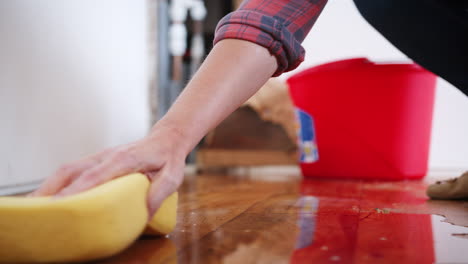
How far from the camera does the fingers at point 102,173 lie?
42 cm

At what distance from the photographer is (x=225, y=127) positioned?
1.84 m

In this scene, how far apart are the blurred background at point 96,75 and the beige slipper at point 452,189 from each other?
822 millimetres

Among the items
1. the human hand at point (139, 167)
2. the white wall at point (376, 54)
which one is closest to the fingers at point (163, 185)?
the human hand at point (139, 167)

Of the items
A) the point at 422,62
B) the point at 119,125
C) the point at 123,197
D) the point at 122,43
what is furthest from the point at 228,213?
the point at 122,43

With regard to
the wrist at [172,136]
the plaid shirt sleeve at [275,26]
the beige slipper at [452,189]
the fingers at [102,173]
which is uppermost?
the plaid shirt sleeve at [275,26]

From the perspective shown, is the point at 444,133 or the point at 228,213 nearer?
the point at 228,213

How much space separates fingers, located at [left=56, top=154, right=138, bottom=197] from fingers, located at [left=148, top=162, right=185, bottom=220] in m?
0.03

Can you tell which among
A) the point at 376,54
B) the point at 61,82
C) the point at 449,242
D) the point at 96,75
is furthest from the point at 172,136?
the point at 376,54

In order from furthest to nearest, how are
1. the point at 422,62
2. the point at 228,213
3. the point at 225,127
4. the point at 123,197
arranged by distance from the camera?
the point at 225,127, the point at 422,62, the point at 228,213, the point at 123,197

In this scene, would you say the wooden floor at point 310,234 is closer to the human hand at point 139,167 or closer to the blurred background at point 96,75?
the human hand at point 139,167

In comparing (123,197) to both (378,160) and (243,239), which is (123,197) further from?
(378,160)

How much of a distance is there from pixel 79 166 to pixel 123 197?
8 centimetres

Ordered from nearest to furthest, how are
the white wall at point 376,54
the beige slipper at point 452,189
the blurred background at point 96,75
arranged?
1. the beige slipper at point 452,189
2. the blurred background at point 96,75
3. the white wall at point 376,54

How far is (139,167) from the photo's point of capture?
1.49 feet
